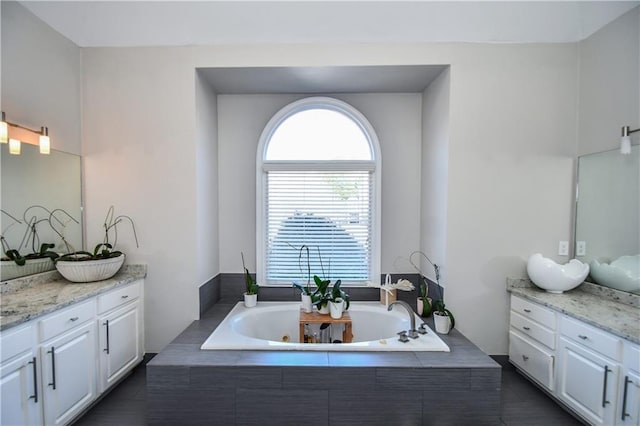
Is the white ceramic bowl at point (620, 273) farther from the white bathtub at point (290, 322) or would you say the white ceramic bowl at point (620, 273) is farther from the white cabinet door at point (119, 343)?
the white cabinet door at point (119, 343)

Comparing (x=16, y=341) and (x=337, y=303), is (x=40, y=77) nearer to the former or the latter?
(x=16, y=341)

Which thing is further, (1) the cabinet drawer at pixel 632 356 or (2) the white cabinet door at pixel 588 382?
(2) the white cabinet door at pixel 588 382

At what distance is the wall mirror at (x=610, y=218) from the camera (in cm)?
200

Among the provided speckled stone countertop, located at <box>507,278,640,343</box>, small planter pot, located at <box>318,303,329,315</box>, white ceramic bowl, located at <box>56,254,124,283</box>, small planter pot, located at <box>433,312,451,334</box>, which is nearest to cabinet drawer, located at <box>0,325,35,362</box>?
white ceramic bowl, located at <box>56,254,124,283</box>

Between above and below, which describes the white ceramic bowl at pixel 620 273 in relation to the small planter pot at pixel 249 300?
above

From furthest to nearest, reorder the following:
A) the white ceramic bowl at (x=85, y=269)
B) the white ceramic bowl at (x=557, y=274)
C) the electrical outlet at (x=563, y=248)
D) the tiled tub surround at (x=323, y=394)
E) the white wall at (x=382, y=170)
A: the white wall at (x=382, y=170)
the electrical outlet at (x=563, y=248)
the white ceramic bowl at (x=557, y=274)
the white ceramic bowl at (x=85, y=269)
the tiled tub surround at (x=323, y=394)

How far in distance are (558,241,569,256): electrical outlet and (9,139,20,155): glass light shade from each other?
4062 millimetres

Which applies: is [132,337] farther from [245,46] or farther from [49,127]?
[245,46]

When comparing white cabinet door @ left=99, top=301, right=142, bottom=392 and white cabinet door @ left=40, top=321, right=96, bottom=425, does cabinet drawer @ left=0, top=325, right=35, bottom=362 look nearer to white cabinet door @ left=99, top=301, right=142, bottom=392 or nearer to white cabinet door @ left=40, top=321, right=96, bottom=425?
white cabinet door @ left=40, top=321, right=96, bottom=425

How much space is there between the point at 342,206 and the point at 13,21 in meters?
2.77

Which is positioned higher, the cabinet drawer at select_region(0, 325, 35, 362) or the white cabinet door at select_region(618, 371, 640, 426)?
the cabinet drawer at select_region(0, 325, 35, 362)

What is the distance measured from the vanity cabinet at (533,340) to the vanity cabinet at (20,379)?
3162 mm

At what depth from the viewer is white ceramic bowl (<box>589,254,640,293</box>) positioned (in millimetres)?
1967

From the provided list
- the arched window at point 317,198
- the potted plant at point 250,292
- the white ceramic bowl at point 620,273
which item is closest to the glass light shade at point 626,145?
the white ceramic bowl at point 620,273
